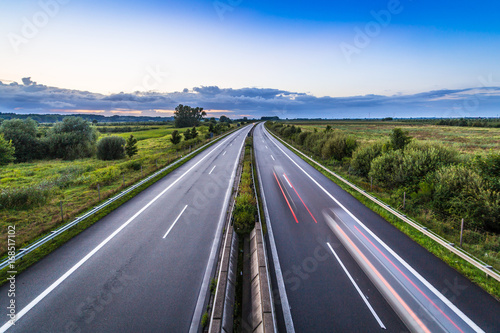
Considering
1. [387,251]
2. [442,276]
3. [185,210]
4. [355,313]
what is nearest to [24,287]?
[185,210]

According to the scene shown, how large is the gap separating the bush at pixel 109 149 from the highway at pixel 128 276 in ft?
94.6

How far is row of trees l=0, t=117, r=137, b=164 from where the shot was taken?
35.3 metres

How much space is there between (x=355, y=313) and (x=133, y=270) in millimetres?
7609

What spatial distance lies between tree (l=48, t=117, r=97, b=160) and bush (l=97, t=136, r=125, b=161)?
472cm

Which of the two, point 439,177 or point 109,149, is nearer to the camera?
point 439,177

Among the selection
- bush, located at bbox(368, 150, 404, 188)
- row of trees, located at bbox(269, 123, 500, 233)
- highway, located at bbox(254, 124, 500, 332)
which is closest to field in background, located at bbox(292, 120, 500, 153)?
row of trees, located at bbox(269, 123, 500, 233)

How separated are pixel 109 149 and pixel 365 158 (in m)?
38.0

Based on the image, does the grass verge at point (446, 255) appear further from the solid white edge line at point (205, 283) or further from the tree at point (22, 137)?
the tree at point (22, 137)

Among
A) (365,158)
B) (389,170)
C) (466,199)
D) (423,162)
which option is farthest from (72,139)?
(466,199)

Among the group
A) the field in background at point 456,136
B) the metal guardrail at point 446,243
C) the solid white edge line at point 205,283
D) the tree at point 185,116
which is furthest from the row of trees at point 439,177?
the tree at point 185,116

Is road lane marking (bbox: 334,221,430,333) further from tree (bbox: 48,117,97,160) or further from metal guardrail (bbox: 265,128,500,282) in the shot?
tree (bbox: 48,117,97,160)

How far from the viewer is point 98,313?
6414 millimetres

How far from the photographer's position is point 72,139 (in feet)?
128

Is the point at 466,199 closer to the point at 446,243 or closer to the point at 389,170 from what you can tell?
the point at 446,243
